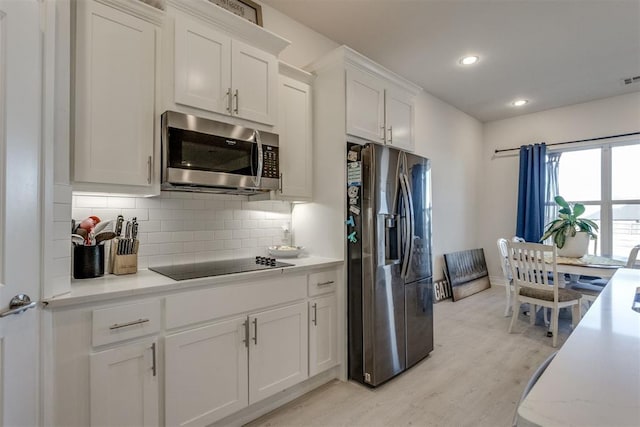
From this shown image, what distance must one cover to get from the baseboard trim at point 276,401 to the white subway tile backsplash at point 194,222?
3.29 ft

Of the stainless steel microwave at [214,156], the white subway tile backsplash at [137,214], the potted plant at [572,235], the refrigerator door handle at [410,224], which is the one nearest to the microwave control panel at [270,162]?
the stainless steel microwave at [214,156]

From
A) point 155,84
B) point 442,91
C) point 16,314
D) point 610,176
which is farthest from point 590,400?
point 610,176

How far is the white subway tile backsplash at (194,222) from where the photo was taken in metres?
1.92

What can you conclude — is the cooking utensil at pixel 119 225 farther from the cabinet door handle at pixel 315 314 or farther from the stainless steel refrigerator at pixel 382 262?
the stainless steel refrigerator at pixel 382 262

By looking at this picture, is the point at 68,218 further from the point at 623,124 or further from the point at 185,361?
the point at 623,124

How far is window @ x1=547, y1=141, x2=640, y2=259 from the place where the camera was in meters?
4.38

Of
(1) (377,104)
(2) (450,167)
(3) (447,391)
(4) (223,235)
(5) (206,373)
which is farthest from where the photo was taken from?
(2) (450,167)

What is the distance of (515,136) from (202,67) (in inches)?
208

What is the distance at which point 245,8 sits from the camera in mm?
2373

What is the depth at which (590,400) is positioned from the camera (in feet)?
1.96

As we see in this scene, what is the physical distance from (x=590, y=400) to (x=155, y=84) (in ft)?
7.11

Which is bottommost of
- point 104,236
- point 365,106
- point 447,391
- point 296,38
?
point 447,391

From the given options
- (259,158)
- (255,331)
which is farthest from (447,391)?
(259,158)

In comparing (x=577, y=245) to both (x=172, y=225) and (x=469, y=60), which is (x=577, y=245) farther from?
(x=172, y=225)
